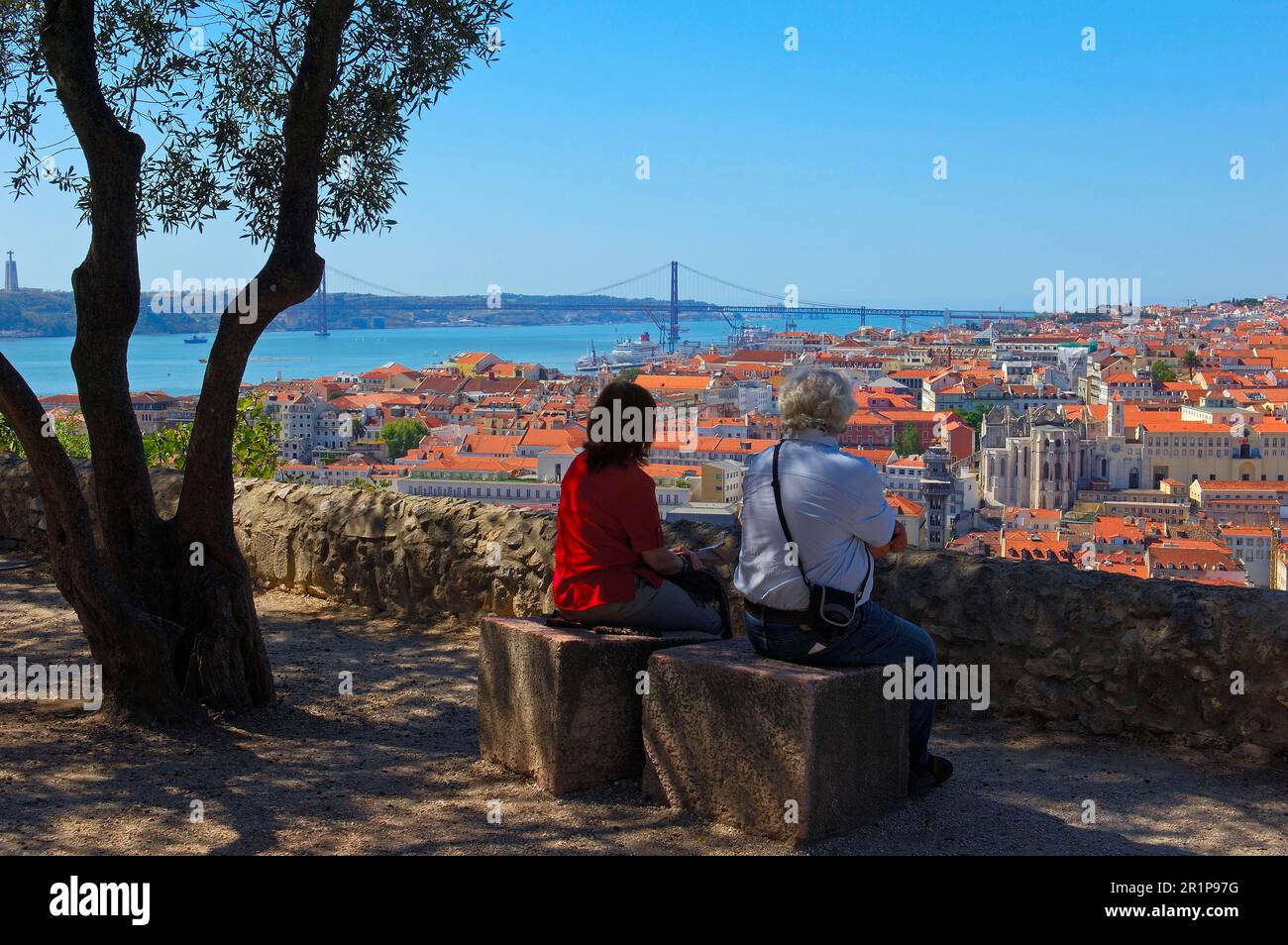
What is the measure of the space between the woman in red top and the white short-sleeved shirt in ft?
1.29

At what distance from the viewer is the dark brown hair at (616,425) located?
3.42 metres

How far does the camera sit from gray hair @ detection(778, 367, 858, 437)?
10.4ft

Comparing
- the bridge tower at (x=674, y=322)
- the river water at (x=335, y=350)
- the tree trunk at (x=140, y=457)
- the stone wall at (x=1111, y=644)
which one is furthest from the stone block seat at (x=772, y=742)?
the bridge tower at (x=674, y=322)

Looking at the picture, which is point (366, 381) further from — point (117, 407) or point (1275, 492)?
point (117, 407)

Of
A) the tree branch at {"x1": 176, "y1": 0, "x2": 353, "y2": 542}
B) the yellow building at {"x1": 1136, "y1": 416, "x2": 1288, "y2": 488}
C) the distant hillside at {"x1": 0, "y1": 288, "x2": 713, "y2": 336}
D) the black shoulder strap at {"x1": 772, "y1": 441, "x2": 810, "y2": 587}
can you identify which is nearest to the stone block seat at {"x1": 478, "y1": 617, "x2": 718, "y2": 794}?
the black shoulder strap at {"x1": 772, "y1": 441, "x2": 810, "y2": 587}

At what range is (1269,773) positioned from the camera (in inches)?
140

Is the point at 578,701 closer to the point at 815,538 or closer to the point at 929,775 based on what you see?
A: the point at 815,538

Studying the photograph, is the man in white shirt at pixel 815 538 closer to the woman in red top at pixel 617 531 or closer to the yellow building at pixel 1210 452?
the woman in red top at pixel 617 531

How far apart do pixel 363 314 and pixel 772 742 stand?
71.9 m

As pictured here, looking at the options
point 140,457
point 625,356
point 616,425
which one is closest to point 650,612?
point 616,425

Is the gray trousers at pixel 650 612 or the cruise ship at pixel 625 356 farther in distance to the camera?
the cruise ship at pixel 625 356

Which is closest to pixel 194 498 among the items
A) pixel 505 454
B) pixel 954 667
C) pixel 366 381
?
pixel 954 667
